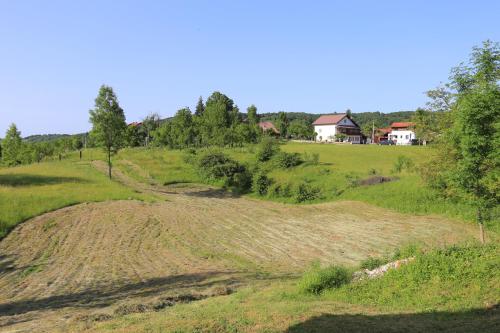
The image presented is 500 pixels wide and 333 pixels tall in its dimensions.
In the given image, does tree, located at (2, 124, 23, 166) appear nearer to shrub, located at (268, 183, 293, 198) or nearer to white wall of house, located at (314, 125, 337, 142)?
shrub, located at (268, 183, 293, 198)

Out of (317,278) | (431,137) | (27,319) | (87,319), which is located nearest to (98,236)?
(27,319)

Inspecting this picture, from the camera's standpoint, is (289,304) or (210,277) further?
(210,277)

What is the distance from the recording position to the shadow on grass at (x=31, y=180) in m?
40.2

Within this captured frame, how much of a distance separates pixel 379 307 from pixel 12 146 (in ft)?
244

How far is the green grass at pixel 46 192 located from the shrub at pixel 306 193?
15.0 meters

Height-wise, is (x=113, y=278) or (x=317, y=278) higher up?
(x=317, y=278)

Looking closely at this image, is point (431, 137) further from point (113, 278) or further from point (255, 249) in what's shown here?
point (113, 278)

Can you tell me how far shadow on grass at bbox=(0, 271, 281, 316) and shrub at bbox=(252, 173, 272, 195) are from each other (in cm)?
2652

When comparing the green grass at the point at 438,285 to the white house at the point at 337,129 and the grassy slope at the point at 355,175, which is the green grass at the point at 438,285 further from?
the white house at the point at 337,129

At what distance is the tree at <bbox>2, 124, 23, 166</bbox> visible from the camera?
68000mm

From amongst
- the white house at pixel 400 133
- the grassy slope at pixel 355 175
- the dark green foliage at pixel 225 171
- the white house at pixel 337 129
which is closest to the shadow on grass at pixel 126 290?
the grassy slope at pixel 355 175

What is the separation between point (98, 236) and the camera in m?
24.2

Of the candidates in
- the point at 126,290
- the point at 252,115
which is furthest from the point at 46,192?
the point at 252,115

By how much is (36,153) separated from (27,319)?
7771 centimetres
